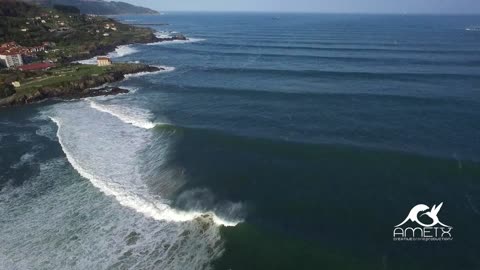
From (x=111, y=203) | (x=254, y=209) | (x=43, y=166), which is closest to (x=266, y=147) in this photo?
(x=254, y=209)

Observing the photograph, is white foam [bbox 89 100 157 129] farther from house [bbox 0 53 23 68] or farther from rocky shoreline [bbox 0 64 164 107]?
house [bbox 0 53 23 68]

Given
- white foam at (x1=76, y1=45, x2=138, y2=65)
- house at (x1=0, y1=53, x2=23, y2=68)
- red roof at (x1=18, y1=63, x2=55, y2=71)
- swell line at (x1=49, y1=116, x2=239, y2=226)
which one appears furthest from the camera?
white foam at (x1=76, y1=45, x2=138, y2=65)

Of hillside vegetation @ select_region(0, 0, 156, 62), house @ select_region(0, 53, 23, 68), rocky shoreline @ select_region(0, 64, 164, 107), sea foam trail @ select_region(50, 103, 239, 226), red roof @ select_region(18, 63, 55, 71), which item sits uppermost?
hillside vegetation @ select_region(0, 0, 156, 62)

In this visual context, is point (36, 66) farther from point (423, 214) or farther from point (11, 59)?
point (423, 214)

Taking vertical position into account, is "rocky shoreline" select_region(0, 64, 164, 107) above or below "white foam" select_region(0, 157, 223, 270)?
above

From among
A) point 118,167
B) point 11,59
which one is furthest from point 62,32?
point 118,167

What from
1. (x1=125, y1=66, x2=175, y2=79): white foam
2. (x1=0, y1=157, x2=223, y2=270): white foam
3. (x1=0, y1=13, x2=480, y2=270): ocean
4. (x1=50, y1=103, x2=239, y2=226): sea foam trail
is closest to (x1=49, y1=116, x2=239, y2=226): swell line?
(x1=50, y1=103, x2=239, y2=226): sea foam trail

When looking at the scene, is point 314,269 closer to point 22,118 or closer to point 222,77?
point 22,118
